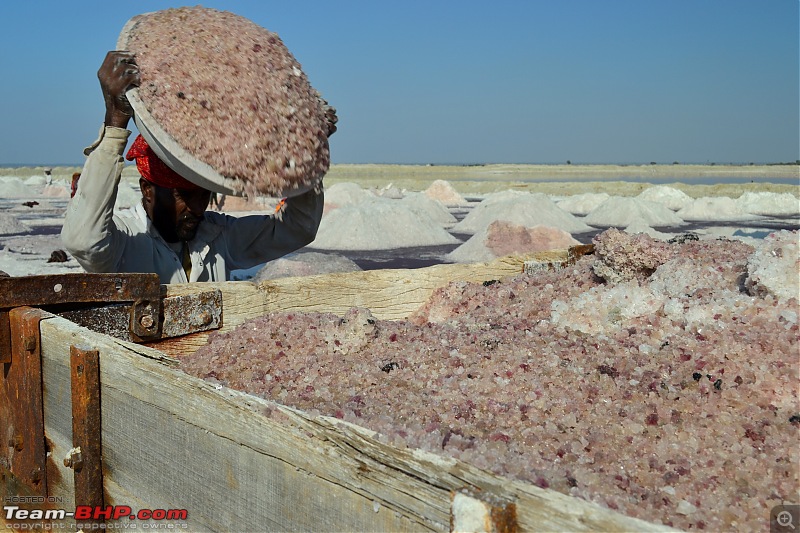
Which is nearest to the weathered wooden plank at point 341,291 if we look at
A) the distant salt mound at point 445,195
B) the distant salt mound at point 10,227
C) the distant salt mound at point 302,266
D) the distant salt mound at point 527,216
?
the distant salt mound at point 302,266

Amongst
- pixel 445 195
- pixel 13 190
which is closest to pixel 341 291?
pixel 445 195

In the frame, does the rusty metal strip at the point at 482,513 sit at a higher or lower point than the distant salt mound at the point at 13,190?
lower

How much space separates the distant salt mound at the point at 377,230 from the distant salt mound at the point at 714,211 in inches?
230

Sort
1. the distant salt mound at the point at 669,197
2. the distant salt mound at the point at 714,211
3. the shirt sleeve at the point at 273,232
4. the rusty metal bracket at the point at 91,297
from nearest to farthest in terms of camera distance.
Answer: the rusty metal bracket at the point at 91,297, the shirt sleeve at the point at 273,232, the distant salt mound at the point at 714,211, the distant salt mound at the point at 669,197

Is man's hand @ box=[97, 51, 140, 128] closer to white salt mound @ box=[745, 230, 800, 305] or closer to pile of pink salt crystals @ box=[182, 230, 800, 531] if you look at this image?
pile of pink salt crystals @ box=[182, 230, 800, 531]

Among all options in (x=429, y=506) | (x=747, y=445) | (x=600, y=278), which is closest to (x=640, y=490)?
(x=747, y=445)

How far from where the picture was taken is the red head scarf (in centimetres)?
206

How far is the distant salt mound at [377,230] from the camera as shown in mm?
8672

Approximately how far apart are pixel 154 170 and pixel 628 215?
35.0 feet

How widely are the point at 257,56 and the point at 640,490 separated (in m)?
1.43

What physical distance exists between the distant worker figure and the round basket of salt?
10 centimetres

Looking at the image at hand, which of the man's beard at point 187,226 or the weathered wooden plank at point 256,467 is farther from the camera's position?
the man's beard at point 187,226

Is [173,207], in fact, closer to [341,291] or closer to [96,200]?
[96,200]

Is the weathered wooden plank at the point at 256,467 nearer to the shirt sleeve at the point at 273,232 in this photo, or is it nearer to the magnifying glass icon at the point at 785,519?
the magnifying glass icon at the point at 785,519
